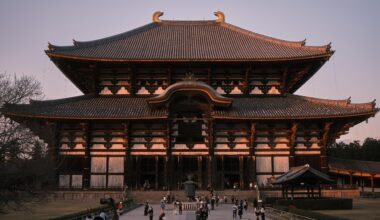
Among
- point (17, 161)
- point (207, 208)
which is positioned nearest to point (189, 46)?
point (207, 208)

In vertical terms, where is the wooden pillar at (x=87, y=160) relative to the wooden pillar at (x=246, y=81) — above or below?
below

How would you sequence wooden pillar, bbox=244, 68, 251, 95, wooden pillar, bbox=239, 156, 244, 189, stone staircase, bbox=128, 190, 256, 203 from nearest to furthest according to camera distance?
1. stone staircase, bbox=128, 190, 256, 203
2. wooden pillar, bbox=239, 156, 244, 189
3. wooden pillar, bbox=244, 68, 251, 95

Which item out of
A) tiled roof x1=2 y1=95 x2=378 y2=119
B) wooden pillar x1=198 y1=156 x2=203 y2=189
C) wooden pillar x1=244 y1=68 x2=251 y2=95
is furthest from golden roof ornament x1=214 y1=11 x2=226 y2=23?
wooden pillar x1=198 y1=156 x2=203 y2=189

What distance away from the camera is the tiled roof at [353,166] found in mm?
46406

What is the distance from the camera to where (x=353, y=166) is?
47562 mm

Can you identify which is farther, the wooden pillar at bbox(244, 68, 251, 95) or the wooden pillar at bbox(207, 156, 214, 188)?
the wooden pillar at bbox(244, 68, 251, 95)

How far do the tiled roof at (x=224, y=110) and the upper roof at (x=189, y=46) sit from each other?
4373 mm

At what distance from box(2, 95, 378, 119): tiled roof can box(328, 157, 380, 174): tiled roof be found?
8158 mm

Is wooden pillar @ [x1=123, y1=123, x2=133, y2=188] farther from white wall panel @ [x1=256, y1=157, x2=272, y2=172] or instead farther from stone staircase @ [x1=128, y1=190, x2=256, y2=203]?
white wall panel @ [x1=256, y1=157, x2=272, y2=172]

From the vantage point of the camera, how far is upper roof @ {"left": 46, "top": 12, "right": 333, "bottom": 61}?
42.7 meters

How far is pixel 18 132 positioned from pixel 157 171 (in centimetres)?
2288

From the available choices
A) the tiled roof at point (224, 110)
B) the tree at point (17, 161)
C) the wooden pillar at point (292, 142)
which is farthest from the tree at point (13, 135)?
the wooden pillar at point (292, 142)

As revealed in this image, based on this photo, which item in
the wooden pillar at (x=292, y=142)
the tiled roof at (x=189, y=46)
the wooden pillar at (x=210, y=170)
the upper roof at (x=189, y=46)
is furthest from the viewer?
the tiled roof at (x=189, y=46)

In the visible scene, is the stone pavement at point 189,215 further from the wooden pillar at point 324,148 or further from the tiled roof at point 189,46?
the tiled roof at point 189,46
